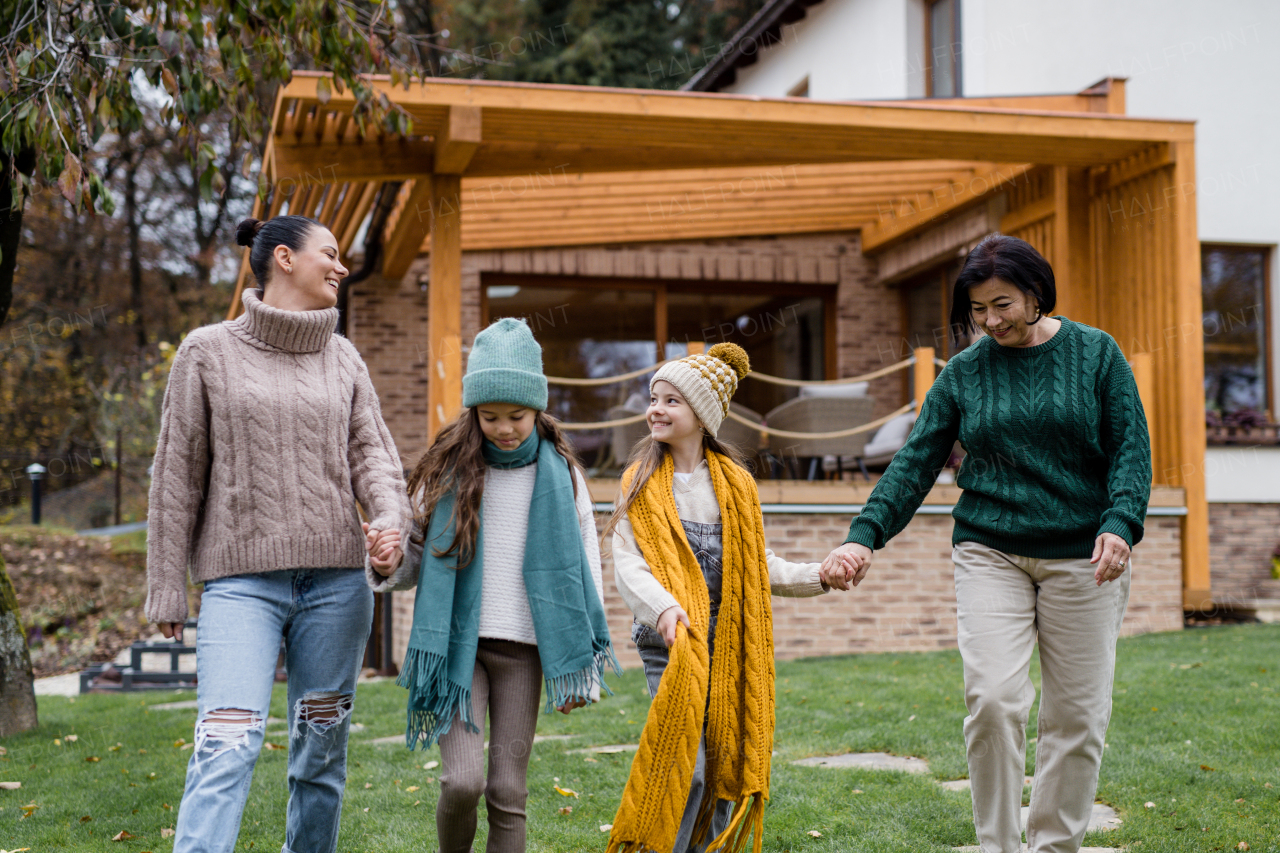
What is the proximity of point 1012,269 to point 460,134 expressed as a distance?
5183mm

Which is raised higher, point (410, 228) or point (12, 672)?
point (410, 228)

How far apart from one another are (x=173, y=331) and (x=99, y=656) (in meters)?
10.6

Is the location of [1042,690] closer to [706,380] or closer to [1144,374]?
[706,380]

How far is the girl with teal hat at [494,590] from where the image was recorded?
291 centimetres

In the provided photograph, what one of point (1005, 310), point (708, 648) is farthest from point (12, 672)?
point (1005, 310)

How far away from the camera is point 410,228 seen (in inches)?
395

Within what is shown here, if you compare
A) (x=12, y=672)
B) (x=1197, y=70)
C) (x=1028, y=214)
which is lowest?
(x=12, y=672)

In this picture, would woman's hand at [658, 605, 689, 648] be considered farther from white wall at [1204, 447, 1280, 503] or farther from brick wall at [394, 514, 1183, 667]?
white wall at [1204, 447, 1280, 503]

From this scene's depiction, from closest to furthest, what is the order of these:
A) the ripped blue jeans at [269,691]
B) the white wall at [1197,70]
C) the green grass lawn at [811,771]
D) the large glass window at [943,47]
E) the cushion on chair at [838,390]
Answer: the ripped blue jeans at [269,691] → the green grass lawn at [811,771] → the cushion on chair at [838,390] → the white wall at [1197,70] → the large glass window at [943,47]

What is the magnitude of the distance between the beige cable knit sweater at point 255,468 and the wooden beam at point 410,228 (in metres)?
5.47

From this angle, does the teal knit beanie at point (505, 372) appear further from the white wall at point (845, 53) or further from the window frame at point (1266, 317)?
the white wall at point (845, 53)

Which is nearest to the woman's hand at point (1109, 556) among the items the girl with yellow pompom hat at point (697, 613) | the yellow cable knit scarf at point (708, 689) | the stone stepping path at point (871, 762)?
the girl with yellow pompom hat at point (697, 613)

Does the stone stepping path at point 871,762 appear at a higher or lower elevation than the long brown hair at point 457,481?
lower

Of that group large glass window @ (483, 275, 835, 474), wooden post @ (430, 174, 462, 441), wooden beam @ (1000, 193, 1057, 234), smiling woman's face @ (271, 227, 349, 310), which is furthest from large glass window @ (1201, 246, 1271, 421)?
smiling woman's face @ (271, 227, 349, 310)
